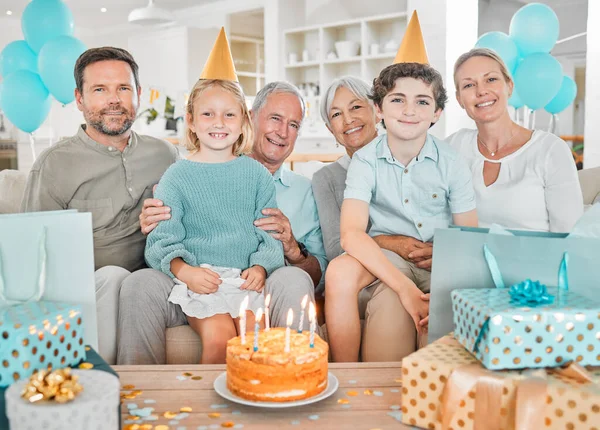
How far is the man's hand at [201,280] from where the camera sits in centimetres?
175

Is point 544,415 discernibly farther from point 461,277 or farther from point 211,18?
point 211,18

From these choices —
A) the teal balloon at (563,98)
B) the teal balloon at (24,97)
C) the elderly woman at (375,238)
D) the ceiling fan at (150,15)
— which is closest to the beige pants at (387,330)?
the elderly woman at (375,238)

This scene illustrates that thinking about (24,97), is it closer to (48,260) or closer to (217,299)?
(217,299)

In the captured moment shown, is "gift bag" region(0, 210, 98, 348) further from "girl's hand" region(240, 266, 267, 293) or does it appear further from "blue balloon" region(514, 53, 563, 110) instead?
"blue balloon" region(514, 53, 563, 110)

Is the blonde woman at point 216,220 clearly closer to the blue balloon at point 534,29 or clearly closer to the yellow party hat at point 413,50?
the yellow party hat at point 413,50

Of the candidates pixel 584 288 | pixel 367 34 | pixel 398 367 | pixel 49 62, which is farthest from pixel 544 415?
pixel 367 34

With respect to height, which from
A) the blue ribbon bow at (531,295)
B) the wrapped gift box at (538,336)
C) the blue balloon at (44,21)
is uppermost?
the blue balloon at (44,21)

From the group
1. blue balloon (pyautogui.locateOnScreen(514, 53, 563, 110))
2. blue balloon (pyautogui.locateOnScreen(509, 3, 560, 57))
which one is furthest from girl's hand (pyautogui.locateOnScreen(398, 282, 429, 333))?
blue balloon (pyautogui.locateOnScreen(509, 3, 560, 57))

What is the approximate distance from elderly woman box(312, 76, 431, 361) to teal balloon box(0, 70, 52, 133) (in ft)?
9.06

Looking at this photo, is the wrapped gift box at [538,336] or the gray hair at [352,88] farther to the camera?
the gray hair at [352,88]

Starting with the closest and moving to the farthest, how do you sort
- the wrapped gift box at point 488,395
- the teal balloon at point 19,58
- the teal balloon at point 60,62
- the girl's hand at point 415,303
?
the wrapped gift box at point 488,395 → the girl's hand at point 415,303 → the teal balloon at point 60,62 → the teal balloon at point 19,58

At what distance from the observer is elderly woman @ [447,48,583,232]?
2.04 m

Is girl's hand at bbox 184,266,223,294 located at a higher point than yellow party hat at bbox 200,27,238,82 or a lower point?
lower

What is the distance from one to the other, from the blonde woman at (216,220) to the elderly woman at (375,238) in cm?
28
